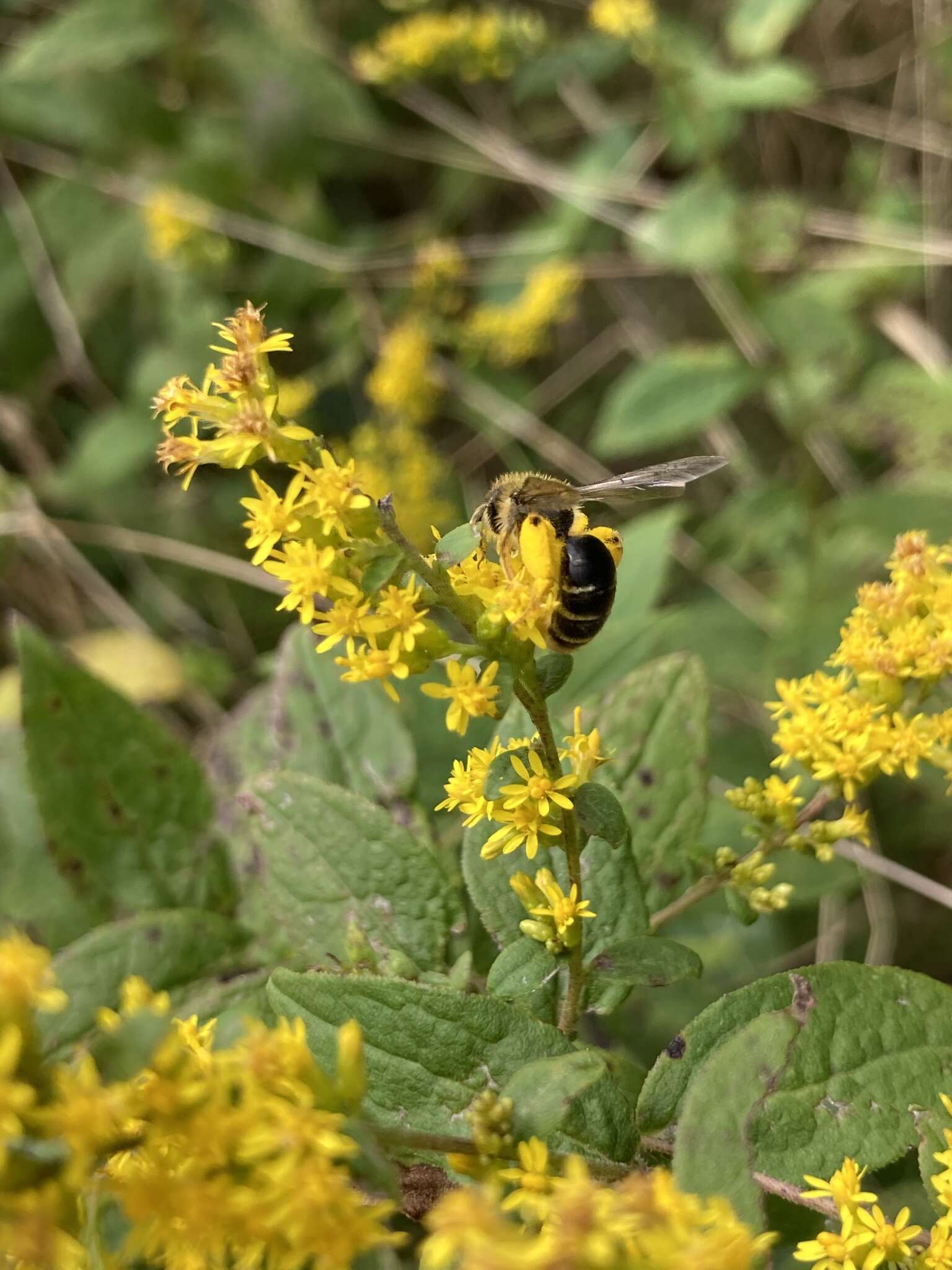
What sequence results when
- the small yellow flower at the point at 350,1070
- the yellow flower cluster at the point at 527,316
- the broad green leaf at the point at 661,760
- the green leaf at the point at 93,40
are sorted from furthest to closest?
1. the yellow flower cluster at the point at 527,316
2. the green leaf at the point at 93,40
3. the broad green leaf at the point at 661,760
4. the small yellow flower at the point at 350,1070

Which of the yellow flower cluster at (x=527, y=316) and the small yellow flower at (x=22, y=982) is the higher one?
the yellow flower cluster at (x=527, y=316)

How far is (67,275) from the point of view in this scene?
4180 mm

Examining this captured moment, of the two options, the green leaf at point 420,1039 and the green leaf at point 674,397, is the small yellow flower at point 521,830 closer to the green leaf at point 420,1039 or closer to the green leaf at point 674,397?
the green leaf at point 420,1039

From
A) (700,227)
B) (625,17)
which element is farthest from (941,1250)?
(625,17)

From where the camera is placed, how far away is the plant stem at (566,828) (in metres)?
1.29

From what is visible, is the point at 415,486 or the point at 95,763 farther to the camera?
the point at 415,486

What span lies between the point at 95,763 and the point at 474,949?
2.91 ft

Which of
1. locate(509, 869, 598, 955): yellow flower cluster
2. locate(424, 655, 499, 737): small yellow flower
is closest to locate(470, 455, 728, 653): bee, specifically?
locate(424, 655, 499, 737): small yellow flower

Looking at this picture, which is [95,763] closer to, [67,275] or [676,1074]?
[676,1074]

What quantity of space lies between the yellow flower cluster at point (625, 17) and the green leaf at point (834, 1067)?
9.12 ft

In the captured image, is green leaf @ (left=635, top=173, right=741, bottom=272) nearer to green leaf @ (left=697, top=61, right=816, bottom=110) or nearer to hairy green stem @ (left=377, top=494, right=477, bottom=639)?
green leaf @ (left=697, top=61, right=816, bottom=110)

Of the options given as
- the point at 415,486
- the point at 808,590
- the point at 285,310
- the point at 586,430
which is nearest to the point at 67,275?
the point at 285,310

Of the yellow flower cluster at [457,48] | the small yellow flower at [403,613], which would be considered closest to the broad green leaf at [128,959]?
the small yellow flower at [403,613]

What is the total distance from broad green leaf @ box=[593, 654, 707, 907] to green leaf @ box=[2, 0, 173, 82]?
3.19 m
